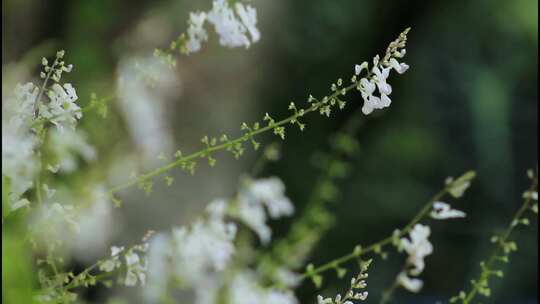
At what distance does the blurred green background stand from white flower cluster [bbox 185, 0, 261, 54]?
262 cm

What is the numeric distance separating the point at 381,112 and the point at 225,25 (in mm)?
2679

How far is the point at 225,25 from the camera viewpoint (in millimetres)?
777

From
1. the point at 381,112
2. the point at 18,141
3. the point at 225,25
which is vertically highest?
the point at 381,112

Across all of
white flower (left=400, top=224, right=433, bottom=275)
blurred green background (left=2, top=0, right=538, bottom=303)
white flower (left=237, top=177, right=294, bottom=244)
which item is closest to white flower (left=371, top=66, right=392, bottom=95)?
white flower (left=400, top=224, right=433, bottom=275)

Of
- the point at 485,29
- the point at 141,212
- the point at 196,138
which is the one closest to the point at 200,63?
the point at 196,138

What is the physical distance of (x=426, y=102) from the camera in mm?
3676

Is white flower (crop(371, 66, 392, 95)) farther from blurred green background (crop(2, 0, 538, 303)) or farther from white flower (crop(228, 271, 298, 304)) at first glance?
blurred green background (crop(2, 0, 538, 303))

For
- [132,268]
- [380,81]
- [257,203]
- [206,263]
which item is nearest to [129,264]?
[132,268]

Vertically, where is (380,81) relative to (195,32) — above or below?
below

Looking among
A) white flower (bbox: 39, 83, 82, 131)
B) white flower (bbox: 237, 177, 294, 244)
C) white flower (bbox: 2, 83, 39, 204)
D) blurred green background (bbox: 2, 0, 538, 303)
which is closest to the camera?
white flower (bbox: 2, 83, 39, 204)

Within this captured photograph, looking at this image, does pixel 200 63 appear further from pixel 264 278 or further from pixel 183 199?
pixel 264 278

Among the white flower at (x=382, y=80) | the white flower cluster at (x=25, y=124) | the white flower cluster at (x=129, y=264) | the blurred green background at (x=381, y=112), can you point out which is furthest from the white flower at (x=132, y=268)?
the blurred green background at (x=381, y=112)

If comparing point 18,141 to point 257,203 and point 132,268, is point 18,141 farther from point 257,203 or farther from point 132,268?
point 257,203

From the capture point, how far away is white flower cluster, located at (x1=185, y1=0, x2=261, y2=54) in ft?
2.54
